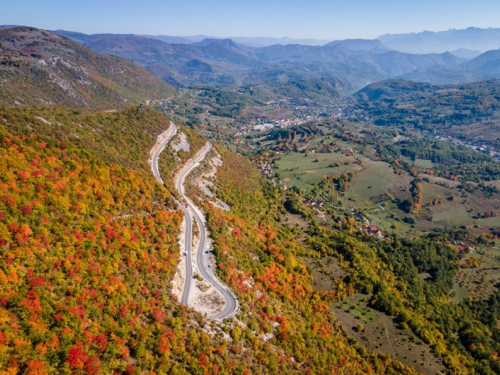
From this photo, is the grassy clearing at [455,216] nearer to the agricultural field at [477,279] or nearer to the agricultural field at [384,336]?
the agricultural field at [477,279]

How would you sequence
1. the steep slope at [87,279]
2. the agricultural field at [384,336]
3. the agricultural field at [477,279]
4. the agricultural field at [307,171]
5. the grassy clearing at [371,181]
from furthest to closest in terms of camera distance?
the agricultural field at [307,171] < the grassy clearing at [371,181] < the agricultural field at [477,279] < the agricultural field at [384,336] < the steep slope at [87,279]

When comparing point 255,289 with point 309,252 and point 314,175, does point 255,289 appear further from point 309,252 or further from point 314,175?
point 314,175

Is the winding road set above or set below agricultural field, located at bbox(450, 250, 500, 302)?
above

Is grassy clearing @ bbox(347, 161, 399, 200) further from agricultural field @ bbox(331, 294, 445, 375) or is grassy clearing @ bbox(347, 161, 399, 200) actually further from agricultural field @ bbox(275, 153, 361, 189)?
agricultural field @ bbox(331, 294, 445, 375)

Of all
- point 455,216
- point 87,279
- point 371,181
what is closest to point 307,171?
point 371,181

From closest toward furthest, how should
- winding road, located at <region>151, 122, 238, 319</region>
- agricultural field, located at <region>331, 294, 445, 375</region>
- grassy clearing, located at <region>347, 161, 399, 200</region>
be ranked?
winding road, located at <region>151, 122, 238, 319</region> → agricultural field, located at <region>331, 294, 445, 375</region> → grassy clearing, located at <region>347, 161, 399, 200</region>

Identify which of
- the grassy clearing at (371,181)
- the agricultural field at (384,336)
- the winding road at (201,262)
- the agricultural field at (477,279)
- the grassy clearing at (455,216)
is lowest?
the agricultural field at (477,279)

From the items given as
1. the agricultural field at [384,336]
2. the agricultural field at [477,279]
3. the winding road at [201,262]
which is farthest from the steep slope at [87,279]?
the agricultural field at [477,279]

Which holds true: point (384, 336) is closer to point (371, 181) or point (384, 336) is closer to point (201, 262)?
point (201, 262)

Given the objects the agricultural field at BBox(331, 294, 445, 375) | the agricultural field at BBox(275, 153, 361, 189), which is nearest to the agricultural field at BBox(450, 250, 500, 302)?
the agricultural field at BBox(331, 294, 445, 375)
